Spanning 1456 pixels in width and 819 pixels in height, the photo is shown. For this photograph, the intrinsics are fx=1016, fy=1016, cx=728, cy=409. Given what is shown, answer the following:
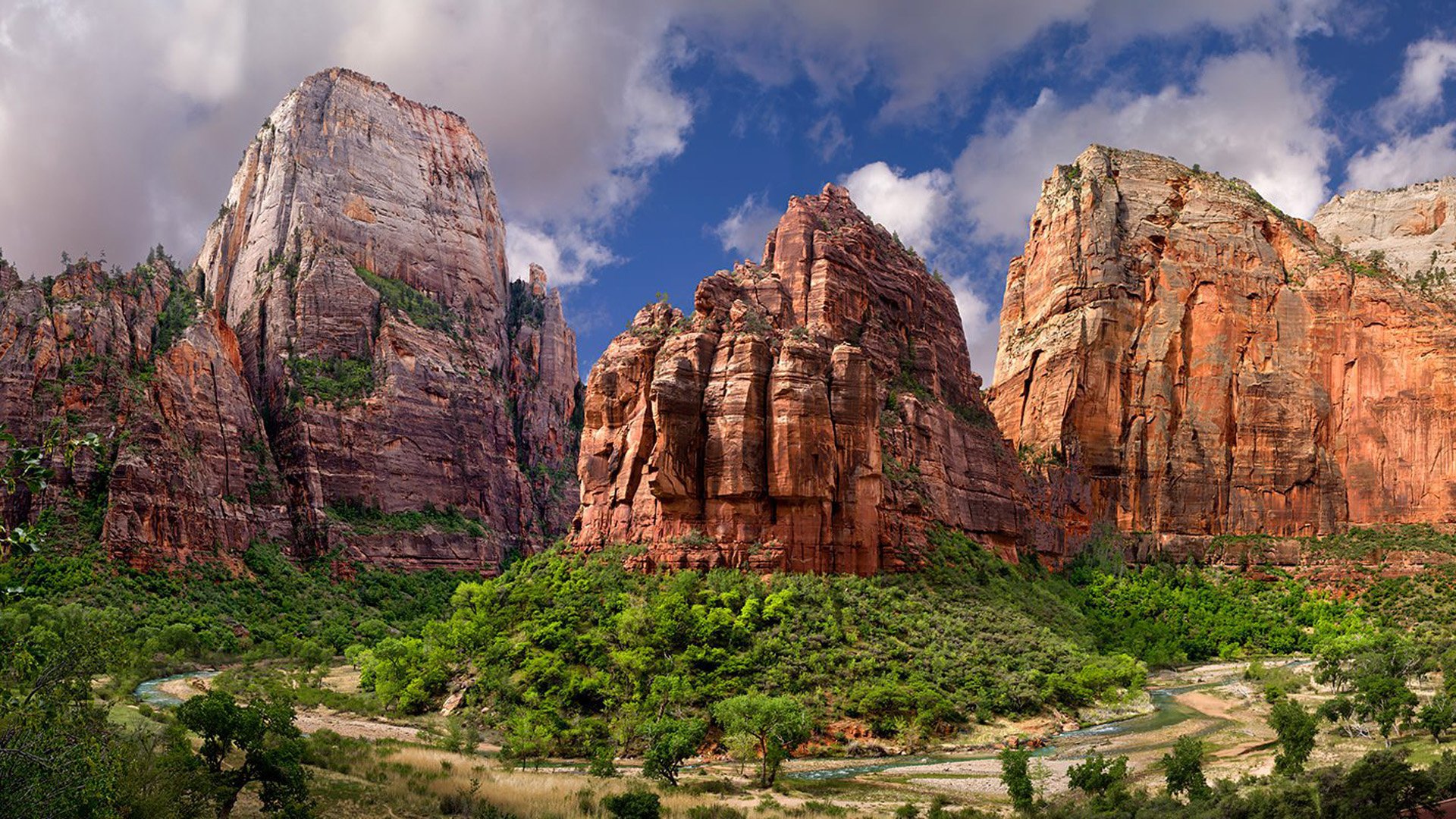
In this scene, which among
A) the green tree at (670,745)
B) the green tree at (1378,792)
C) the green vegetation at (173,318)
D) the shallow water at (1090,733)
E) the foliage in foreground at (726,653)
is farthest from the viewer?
the green vegetation at (173,318)

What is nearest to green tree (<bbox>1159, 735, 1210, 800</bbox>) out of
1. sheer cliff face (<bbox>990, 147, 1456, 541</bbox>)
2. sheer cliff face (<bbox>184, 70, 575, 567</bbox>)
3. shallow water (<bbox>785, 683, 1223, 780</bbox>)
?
shallow water (<bbox>785, 683, 1223, 780</bbox>)

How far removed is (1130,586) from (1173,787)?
70857 millimetres

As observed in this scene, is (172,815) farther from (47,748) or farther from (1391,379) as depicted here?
(1391,379)

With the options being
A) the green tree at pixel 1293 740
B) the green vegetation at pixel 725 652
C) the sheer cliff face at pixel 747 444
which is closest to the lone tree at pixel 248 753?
the green vegetation at pixel 725 652

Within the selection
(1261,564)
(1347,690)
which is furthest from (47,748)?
(1261,564)

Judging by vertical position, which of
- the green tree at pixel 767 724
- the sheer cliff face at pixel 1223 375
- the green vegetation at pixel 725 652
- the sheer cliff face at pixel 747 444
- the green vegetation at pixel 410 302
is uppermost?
the green vegetation at pixel 410 302

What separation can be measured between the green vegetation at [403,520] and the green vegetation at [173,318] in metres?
24.2

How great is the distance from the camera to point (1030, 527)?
9531 cm

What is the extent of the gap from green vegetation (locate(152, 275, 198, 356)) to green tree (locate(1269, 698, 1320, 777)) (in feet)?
322

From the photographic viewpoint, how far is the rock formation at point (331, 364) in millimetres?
91188

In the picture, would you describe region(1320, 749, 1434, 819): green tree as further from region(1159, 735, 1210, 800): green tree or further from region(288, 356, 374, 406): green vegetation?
region(288, 356, 374, 406): green vegetation

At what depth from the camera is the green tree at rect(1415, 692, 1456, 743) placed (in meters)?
39.5

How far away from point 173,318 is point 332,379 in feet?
69.6

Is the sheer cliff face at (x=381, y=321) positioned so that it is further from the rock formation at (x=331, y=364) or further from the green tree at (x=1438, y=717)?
the green tree at (x=1438, y=717)
